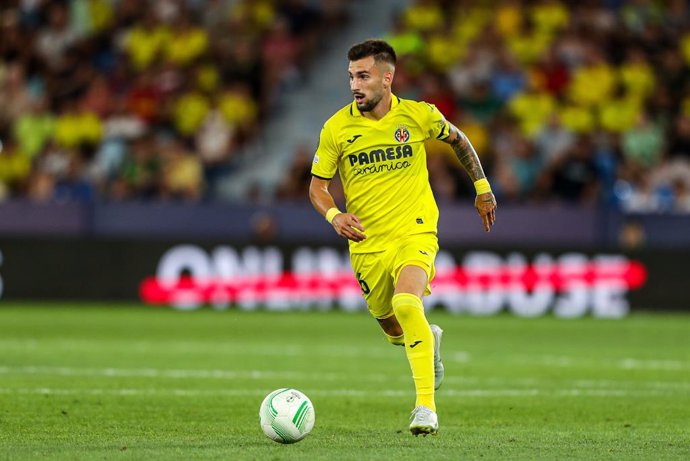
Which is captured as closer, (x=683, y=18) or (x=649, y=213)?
(x=649, y=213)

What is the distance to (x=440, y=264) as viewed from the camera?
19.6m

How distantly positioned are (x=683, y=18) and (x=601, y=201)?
418 centimetres

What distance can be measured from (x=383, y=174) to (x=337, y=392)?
2.63 meters

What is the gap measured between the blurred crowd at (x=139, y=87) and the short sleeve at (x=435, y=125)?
1342cm

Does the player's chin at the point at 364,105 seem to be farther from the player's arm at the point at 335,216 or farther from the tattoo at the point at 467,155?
the tattoo at the point at 467,155

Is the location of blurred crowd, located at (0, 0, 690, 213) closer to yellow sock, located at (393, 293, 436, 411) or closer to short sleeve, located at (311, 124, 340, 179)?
short sleeve, located at (311, 124, 340, 179)

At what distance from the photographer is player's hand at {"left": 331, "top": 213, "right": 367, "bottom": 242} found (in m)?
7.66

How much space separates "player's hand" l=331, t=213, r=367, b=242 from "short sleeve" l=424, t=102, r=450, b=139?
0.86 meters

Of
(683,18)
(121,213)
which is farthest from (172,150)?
(683,18)

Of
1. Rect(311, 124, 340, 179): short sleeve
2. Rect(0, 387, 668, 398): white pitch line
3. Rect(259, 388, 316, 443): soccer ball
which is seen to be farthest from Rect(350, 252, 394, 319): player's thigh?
Rect(0, 387, 668, 398): white pitch line

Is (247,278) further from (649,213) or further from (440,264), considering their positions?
(649,213)

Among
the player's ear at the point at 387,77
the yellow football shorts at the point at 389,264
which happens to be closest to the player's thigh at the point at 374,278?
the yellow football shorts at the point at 389,264

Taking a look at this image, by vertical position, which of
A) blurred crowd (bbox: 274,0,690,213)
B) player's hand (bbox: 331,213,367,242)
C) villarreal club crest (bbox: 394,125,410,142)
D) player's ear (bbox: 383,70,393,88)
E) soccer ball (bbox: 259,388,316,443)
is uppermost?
blurred crowd (bbox: 274,0,690,213)

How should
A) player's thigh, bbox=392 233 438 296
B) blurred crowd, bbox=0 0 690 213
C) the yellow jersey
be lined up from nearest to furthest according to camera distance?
1. player's thigh, bbox=392 233 438 296
2. the yellow jersey
3. blurred crowd, bbox=0 0 690 213
